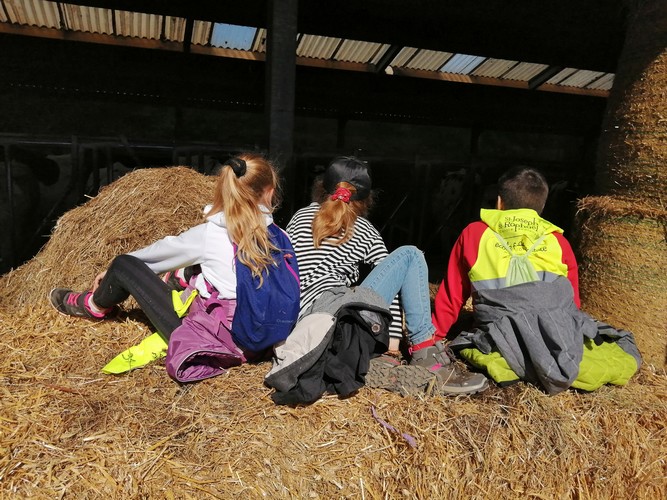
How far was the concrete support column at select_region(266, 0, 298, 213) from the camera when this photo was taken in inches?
219

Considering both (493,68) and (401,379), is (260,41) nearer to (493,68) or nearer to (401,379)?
(493,68)

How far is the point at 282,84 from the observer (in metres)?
5.70

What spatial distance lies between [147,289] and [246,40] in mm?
6972

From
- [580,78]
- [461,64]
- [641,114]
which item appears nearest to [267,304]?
[641,114]

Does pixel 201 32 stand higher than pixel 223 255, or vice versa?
pixel 201 32

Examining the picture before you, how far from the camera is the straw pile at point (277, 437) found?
203cm

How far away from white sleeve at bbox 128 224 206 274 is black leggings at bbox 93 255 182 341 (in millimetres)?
55

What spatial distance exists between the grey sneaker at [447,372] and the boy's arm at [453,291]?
0.24 m

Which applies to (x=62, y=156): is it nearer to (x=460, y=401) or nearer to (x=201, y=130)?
(x=460, y=401)

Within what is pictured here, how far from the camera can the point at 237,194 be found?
256 cm

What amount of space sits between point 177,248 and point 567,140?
13.7m

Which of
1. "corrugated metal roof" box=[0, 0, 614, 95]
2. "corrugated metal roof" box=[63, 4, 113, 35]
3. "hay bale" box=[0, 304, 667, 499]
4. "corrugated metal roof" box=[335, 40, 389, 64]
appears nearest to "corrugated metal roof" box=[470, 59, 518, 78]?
"corrugated metal roof" box=[0, 0, 614, 95]

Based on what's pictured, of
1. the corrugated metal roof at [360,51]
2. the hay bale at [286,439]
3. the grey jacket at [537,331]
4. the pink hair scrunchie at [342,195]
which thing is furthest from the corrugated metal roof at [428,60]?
the hay bale at [286,439]

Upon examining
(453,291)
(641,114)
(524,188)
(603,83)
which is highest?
(603,83)
